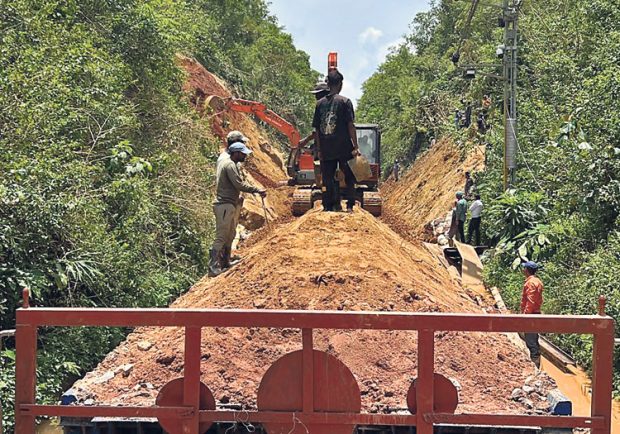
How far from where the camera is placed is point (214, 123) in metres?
23.4

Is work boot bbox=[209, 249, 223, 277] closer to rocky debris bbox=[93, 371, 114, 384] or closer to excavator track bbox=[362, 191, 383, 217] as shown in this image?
rocky debris bbox=[93, 371, 114, 384]

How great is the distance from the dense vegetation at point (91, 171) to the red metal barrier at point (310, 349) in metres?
3.07

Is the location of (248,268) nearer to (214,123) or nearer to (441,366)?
(441,366)

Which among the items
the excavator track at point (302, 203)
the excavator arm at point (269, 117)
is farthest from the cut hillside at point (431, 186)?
the excavator track at point (302, 203)

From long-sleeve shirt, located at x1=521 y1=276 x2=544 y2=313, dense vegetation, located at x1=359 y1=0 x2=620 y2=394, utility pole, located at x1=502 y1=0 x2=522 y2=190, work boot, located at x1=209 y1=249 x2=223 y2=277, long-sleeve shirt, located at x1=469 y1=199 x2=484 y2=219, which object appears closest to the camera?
long-sleeve shirt, located at x1=521 y1=276 x2=544 y2=313

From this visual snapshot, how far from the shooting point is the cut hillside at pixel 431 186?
884 inches

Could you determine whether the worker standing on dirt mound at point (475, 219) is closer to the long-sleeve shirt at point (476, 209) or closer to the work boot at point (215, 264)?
the long-sleeve shirt at point (476, 209)

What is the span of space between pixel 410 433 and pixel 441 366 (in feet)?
4.69

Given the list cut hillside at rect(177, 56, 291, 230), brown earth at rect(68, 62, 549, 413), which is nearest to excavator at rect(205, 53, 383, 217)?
cut hillside at rect(177, 56, 291, 230)

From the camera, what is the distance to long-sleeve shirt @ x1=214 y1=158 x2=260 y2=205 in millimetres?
8070

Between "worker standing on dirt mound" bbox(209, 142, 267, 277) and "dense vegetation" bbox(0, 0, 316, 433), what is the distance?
135cm

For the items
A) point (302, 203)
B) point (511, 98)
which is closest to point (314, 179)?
point (302, 203)

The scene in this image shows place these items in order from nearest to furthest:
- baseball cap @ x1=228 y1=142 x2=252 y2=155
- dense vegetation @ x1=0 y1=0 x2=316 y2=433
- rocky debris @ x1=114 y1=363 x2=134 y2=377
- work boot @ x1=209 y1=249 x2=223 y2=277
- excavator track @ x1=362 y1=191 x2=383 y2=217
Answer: rocky debris @ x1=114 y1=363 x2=134 y2=377, dense vegetation @ x1=0 y1=0 x2=316 y2=433, baseball cap @ x1=228 y1=142 x2=252 y2=155, work boot @ x1=209 y1=249 x2=223 y2=277, excavator track @ x1=362 y1=191 x2=383 y2=217

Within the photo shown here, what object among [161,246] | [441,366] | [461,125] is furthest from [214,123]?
[441,366]
